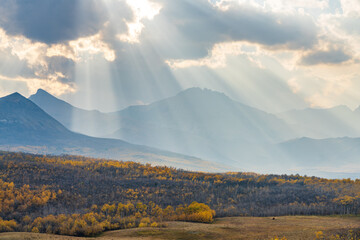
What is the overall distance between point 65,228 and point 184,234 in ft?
81.3

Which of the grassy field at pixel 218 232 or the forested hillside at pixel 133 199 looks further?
the forested hillside at pixel 133 199

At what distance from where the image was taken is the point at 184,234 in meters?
58.2

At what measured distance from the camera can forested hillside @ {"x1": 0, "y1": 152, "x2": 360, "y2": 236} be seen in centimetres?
7969

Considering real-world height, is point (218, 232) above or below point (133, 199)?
above

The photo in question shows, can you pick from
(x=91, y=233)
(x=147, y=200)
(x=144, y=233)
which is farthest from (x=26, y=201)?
(x=144, y=233)

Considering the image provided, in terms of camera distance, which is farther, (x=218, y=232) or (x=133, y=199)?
(x=133, y=199)

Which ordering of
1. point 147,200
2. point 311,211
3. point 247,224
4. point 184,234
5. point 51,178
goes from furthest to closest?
point 51,178
point 147,200
point 311,211
point 247,224
point 184,234

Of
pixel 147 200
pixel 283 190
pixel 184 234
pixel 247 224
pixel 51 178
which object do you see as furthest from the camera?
pixel 51 178

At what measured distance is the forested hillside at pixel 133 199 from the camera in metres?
79.7

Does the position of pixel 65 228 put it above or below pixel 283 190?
below

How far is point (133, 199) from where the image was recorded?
138 meters

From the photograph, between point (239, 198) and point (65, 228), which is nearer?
point (65, 228)

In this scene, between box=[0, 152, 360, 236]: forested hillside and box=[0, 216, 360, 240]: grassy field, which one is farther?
box=[0, 152, 360, 236]: forested hillside

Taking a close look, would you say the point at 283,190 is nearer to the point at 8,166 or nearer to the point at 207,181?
the point at 207,181
